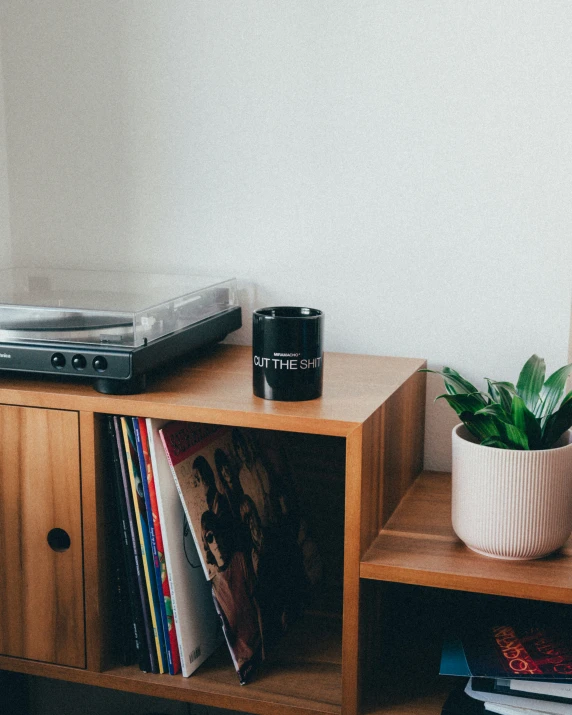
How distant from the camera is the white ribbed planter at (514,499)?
86 centimetres

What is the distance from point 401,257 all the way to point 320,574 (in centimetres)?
47

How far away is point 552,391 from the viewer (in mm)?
933

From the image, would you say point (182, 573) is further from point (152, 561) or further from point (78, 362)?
point (78, 362)

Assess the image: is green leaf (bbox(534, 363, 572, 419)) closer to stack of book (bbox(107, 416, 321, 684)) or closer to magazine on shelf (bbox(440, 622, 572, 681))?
magazine on shelf (bbox(440, 622, 572, 681))

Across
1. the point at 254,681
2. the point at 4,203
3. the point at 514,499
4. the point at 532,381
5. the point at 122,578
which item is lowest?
the point at 254,681

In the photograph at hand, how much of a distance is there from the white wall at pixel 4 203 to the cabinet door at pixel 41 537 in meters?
0.47

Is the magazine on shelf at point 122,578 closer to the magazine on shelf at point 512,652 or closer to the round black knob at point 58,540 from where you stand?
the round black knob at point 58,540

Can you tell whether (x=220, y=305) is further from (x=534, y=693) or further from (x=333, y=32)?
(x=534, y=693)

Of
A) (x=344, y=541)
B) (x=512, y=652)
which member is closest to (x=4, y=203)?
(x=344, y=541)

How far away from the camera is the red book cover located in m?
0.97

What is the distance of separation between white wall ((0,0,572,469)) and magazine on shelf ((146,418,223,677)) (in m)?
0.36

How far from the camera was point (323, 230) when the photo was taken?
1.21 meters

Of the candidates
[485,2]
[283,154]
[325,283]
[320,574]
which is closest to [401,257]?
[325,283]

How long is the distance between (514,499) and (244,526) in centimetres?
35
